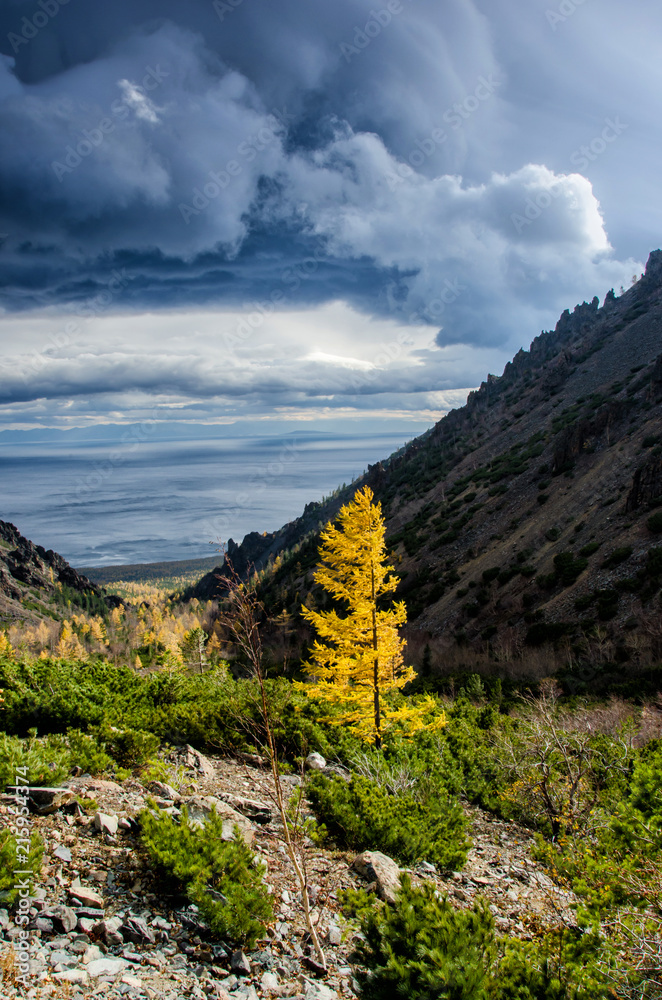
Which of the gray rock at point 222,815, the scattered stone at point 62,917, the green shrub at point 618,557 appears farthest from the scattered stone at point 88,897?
the green shrub at point 618,557

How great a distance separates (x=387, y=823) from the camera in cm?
743

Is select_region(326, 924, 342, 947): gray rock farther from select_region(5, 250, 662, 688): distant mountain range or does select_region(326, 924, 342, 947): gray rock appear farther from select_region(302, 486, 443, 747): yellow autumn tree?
select_region(302, 486, 443, 747): yellow autumn tree

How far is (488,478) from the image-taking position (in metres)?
67.1

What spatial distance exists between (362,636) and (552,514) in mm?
40924

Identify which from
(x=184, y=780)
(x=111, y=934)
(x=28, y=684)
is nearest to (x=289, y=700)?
(x=184, y=780)

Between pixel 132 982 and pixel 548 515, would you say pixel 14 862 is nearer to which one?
pixel 132 982

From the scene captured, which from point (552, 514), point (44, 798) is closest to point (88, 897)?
point (44, 798)

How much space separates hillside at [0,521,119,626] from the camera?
157125mm

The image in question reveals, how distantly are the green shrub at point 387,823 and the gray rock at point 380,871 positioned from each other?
0.44m

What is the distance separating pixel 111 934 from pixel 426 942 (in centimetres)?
296

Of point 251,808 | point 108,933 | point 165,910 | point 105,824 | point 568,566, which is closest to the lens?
point 108,933

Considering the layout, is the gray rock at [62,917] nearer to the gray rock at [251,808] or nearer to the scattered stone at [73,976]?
the scattered stone at [73,976]

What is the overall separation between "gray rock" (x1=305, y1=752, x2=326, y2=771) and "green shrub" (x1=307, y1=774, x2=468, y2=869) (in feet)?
4.46

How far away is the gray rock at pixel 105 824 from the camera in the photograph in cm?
598
